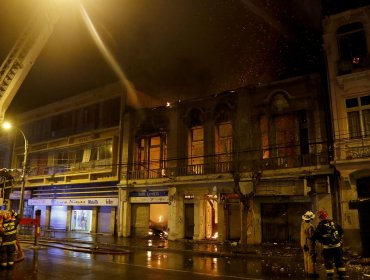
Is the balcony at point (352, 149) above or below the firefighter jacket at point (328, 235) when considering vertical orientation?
above

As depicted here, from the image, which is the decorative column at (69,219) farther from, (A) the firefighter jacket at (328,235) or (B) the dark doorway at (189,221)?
(A) the firefighter jacket at (328,235)

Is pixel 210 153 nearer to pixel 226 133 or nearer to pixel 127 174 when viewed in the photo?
pixel 226 133

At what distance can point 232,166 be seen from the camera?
2230 centimetres

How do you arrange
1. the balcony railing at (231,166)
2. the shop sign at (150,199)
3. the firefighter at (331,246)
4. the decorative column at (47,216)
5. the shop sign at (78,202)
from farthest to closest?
the decorative column at (47,216) < the shop sign at (78,202) < the shop sign at (150,199) < the balcony railing at (231,166) < the firefighter at (331,246)

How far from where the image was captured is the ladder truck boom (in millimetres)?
19094

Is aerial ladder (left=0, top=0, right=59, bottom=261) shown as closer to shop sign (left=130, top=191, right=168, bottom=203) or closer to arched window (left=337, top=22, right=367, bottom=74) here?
shop sign (left=130, top=191, right=168, bottom=203)

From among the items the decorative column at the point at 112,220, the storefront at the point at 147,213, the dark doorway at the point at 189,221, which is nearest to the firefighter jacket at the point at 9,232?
the dark doorway at the point at 189,221

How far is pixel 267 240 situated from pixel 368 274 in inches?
398

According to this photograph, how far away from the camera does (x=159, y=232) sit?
2608cm

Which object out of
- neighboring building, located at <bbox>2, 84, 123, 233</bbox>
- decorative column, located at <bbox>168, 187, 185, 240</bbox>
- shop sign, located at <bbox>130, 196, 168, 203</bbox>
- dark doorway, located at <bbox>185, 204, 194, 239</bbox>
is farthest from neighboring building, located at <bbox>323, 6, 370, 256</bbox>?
neighboring building, located at <bbox>2, 84, 123, 233</bbox>

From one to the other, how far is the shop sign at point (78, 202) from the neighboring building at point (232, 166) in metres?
1.60

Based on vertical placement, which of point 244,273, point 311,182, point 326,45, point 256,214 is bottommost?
point 244,273

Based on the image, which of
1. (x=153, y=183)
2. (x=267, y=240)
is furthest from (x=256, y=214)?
(x=153, y=183)

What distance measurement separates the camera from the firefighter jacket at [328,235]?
9742 millimetres
